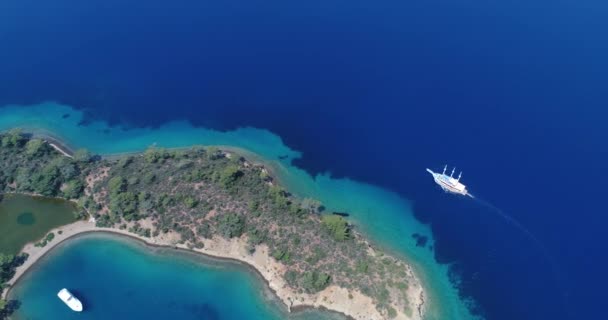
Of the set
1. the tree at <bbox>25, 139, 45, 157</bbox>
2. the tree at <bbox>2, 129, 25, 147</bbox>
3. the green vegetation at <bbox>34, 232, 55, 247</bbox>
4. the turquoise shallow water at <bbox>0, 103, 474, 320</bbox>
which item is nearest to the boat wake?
the turquoise shallow water at <bbox>0, 103, 474, 320</bbox>

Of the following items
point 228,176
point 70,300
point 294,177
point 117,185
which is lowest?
point 70,300

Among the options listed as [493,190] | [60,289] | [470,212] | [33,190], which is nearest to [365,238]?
[470,212]

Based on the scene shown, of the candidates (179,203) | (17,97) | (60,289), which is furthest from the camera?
(17,97)

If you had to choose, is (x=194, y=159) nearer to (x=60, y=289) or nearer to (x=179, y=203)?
(x=179, y=203)

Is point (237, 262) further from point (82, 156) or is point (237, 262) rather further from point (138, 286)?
point (82, 156)

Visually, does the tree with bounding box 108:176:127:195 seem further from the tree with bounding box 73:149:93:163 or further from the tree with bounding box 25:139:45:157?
the tree with bounding box 25:139:45:157

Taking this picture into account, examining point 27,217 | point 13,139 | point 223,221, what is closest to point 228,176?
point 223,221

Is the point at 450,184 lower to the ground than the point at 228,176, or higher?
higher

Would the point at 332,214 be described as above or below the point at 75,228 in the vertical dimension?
above
